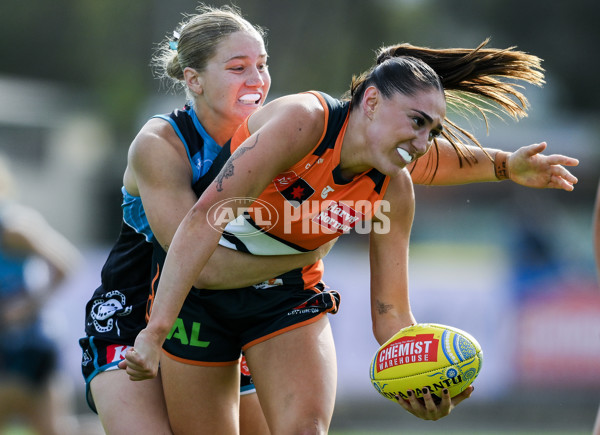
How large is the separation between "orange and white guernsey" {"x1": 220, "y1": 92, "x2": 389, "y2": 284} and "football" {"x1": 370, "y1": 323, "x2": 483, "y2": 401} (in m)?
0.53

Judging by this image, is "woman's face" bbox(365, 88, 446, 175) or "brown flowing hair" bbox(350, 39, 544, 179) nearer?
"woman's face" bbox(365, 88, 446, 175)

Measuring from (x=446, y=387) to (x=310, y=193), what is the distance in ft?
3.03

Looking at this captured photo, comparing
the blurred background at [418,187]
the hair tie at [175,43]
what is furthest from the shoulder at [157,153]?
the blurred background at [418,187]

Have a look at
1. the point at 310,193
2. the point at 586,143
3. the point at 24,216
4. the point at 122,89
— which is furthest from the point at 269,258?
the point at 122,89

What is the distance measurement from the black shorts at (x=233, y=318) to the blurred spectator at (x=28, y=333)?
3222mm

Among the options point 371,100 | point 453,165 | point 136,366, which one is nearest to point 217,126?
point 371,100

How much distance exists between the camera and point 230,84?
152 inches

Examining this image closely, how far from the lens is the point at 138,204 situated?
391cm

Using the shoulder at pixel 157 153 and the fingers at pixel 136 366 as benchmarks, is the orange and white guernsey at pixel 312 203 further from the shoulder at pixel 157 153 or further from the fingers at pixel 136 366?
the fingers at pixel 136 366

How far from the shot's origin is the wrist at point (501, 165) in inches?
154

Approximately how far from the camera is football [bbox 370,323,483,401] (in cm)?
343

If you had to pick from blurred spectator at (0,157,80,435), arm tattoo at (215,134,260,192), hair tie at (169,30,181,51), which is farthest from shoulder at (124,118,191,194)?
blurred spectator at (0,157,80,435)

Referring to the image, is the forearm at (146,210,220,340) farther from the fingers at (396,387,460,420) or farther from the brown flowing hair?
the fingers at (396,387,460,420)

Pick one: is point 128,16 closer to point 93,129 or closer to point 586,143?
point 93,129
